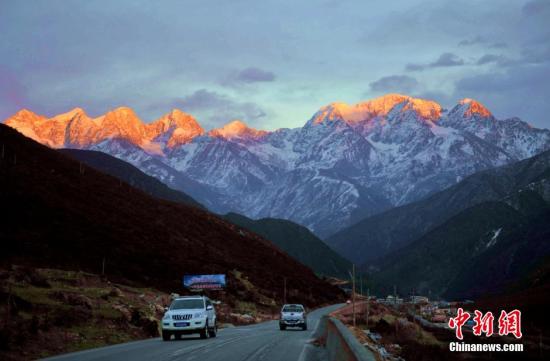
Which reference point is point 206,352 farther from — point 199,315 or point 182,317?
point 199,315

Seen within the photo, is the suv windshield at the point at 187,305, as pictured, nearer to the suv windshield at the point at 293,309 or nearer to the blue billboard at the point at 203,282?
the suv windshield at the point at 293,309

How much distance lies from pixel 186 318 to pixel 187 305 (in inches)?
32.3

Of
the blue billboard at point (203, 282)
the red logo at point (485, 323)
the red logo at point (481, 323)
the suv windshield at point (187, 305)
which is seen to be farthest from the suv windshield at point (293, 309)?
the blue billboard at point (203, 282)

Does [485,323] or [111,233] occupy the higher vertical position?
[111,233]

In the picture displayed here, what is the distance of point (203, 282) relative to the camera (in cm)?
8881

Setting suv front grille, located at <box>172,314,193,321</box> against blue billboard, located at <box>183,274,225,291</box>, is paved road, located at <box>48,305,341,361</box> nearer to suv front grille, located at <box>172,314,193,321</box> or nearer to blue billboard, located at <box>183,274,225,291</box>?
suv front grille, located at <box>172,314,193,321</box>

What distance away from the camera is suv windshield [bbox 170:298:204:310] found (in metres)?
35.7

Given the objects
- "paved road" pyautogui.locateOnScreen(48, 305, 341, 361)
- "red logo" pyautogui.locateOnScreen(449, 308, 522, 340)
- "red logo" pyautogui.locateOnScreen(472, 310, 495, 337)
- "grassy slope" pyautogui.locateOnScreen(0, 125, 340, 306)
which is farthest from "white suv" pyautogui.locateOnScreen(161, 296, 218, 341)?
"grassy slope" pyautogui.locateOnScreen(0, 125, 340, 306)

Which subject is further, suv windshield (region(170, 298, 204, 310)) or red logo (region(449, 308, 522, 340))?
suv windshield (region(170, 298, 204, 310))

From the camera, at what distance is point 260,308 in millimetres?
98312

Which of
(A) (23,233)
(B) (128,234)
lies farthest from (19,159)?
(A) (23,233)

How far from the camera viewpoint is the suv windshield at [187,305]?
3569 centimetres

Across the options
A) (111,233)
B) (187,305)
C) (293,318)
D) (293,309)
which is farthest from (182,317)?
(111,233)

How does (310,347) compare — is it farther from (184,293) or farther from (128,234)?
(128,234)
